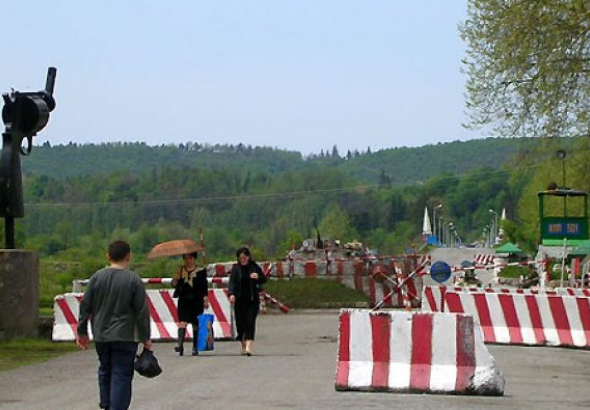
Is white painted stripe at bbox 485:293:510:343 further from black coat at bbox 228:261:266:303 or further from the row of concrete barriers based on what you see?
the row of concrete barriers

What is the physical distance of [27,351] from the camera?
21.0m

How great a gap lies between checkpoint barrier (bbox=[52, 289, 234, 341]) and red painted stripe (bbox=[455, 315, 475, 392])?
31.3 ft

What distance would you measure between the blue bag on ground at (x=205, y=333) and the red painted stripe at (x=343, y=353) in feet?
19.9

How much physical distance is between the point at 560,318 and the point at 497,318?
3.49 ft

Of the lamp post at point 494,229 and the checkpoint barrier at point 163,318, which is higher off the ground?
the lamp post at point 494,229

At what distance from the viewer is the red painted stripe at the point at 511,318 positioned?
22797mm

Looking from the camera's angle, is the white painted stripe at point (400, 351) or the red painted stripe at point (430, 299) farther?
the red painted stripe at point (430, 299)

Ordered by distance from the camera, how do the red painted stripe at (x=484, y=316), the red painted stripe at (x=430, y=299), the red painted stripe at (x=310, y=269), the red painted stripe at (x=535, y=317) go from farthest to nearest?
the red painted stripe at (x=310, y=269), the red painted stripe at (x=430, y=299), the red painted stripe at (x=484, y=316), the red painted stripe at (x=535, y=317)

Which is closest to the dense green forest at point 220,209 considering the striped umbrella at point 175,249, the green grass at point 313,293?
the green grass at point 313,293

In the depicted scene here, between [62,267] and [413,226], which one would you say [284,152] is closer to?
[413,226]

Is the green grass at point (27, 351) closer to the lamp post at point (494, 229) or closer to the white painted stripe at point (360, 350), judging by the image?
the white painted stripe at point (360, 350)

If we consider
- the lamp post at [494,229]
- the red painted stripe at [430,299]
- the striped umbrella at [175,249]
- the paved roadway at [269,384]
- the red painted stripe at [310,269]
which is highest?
the lamp post at [494,229]

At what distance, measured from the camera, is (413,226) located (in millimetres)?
160500

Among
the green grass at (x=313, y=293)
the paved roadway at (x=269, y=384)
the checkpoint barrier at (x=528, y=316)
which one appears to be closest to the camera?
the paved roadway at (x=269, y=384)
